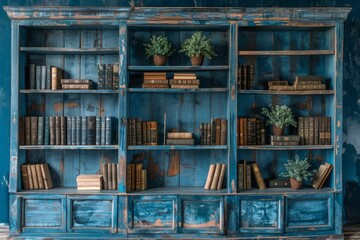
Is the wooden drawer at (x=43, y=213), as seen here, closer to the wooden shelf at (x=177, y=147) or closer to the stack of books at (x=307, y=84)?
the wooden shelf at (x=177, y=147)

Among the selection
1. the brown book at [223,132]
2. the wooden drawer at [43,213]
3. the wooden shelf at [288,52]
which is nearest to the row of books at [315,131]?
the wooden shelf at [288,52]

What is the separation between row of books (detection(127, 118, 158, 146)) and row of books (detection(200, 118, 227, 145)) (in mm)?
498

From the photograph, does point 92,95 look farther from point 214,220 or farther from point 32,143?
point 214,220

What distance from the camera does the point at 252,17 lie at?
3982 mm

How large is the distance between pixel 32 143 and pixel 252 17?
2627 mm

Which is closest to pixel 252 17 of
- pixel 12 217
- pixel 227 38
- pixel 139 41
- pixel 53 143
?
pixel 227 38

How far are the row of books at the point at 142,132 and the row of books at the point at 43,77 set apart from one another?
904mm

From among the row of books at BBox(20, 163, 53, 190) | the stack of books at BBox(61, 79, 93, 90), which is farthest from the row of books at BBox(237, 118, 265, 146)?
the row of books at BBox(20, 163, 53, 190)

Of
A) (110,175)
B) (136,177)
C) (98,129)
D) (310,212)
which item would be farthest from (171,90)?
(310,212)

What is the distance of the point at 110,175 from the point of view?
162 inches

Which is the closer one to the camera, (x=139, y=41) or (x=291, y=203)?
(x=291, y=203)

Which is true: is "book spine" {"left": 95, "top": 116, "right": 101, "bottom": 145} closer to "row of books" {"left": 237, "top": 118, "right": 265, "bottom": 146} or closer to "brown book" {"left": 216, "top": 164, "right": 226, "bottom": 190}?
"brown book" {"left": 216, "top": 164, "right": 226, "bottom": 190}

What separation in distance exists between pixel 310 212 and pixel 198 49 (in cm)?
206

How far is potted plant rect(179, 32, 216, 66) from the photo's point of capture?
4035 mm
